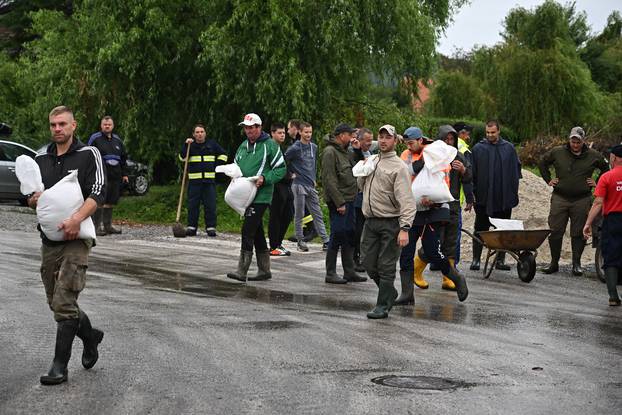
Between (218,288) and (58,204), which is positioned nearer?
(58,204)

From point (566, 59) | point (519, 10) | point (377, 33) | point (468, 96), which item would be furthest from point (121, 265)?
point (519, 10)

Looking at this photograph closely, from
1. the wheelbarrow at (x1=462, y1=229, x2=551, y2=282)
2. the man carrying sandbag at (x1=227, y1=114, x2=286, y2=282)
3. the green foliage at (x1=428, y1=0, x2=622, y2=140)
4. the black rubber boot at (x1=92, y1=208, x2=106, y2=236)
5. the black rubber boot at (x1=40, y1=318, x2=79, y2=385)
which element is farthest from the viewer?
the green foliage at (x1=428, y1=0, x2=622, y2=140)

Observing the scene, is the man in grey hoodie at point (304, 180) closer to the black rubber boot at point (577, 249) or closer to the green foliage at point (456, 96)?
the black rubber boot at point (577, 249)

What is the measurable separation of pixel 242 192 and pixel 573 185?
5.19m

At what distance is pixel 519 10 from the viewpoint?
56.6 m

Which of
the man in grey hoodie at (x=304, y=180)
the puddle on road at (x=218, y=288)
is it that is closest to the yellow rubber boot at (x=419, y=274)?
the puddle on road at (x=218, y=288)

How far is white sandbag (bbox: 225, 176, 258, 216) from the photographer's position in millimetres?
12859

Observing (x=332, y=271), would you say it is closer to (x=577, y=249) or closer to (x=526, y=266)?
(x=526, y=266)

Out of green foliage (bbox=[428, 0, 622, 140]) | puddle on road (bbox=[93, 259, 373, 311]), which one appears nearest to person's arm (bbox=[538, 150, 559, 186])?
puddle on road (bbox=[93, 259, 373, 311])

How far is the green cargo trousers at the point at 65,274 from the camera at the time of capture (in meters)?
7.47

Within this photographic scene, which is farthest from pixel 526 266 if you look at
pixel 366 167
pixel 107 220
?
pixel 107 220

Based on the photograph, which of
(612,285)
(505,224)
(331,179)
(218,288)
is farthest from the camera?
(505,224)

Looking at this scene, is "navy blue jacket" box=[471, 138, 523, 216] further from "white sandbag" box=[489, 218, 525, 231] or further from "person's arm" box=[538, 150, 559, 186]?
"white sandbag" box=[489, 218, 525, 231]

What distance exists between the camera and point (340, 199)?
13.1m
